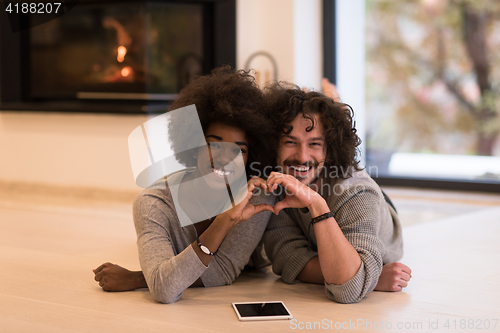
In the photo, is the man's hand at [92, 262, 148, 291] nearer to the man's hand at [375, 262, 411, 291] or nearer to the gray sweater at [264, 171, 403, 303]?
the gray sweater at [264, 171, 403, 303]

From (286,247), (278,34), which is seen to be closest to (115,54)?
(278,34)

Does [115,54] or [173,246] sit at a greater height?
[115,54]

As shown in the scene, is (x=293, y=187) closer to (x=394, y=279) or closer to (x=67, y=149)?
(x=394, y=279)

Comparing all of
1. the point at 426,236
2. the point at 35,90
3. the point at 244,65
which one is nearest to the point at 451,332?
the point at 426,236

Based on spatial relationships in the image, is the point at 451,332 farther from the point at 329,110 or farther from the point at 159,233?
the point at 159,233

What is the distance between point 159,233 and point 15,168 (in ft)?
10.1

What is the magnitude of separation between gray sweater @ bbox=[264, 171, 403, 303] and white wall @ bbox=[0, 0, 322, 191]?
206 cm

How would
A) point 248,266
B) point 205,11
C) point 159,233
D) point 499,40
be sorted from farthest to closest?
point 499,40 < point 205,11 < point 248,266 < point 159,233

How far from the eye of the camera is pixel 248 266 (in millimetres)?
2086

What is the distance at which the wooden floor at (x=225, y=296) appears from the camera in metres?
1.46

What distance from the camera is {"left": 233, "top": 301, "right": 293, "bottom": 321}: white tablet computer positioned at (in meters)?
1.49

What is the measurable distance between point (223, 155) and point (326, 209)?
1.15ft

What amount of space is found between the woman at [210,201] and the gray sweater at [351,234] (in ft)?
0.35

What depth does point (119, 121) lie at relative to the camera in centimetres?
382
